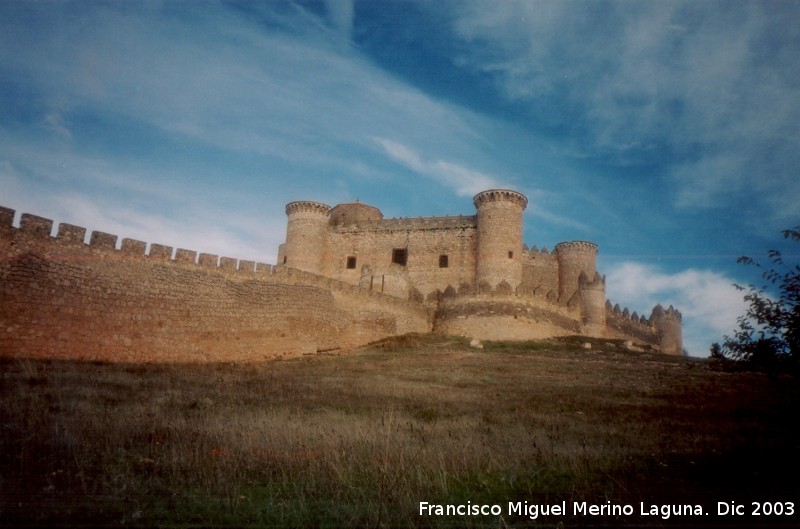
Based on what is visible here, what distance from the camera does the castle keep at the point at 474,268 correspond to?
2950cm

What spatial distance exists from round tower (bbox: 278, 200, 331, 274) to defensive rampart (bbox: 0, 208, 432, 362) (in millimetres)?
11819

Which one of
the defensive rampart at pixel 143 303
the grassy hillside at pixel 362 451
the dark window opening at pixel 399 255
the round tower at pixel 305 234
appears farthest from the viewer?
the dark window opening at pixel 399 255

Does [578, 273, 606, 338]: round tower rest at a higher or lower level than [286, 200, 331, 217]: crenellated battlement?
lower

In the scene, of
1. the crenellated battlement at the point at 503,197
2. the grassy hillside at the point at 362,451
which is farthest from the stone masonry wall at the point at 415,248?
the grassy hillside at the point at 362,451

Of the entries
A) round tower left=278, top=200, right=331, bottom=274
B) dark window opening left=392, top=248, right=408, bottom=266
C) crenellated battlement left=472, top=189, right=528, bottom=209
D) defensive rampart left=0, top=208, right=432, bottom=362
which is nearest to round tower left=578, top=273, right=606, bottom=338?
crenellated battlement left=472, top=189, right=528, bottom=209

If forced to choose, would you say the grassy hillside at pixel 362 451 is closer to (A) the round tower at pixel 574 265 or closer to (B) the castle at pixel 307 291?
(B) the castle at pixel 307 291

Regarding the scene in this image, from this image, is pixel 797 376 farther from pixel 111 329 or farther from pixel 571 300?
pixel 571 300

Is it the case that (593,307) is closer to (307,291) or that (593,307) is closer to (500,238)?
(500,238)

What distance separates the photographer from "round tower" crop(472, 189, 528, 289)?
1259 inches

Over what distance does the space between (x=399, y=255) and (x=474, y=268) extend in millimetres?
6100

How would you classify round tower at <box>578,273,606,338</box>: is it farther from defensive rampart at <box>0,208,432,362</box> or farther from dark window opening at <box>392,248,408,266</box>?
defensive rampart at <box>0,208,432,362</box>

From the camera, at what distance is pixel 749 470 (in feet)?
18.1

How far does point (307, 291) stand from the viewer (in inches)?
906

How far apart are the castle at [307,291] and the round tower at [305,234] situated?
8 centimetres
